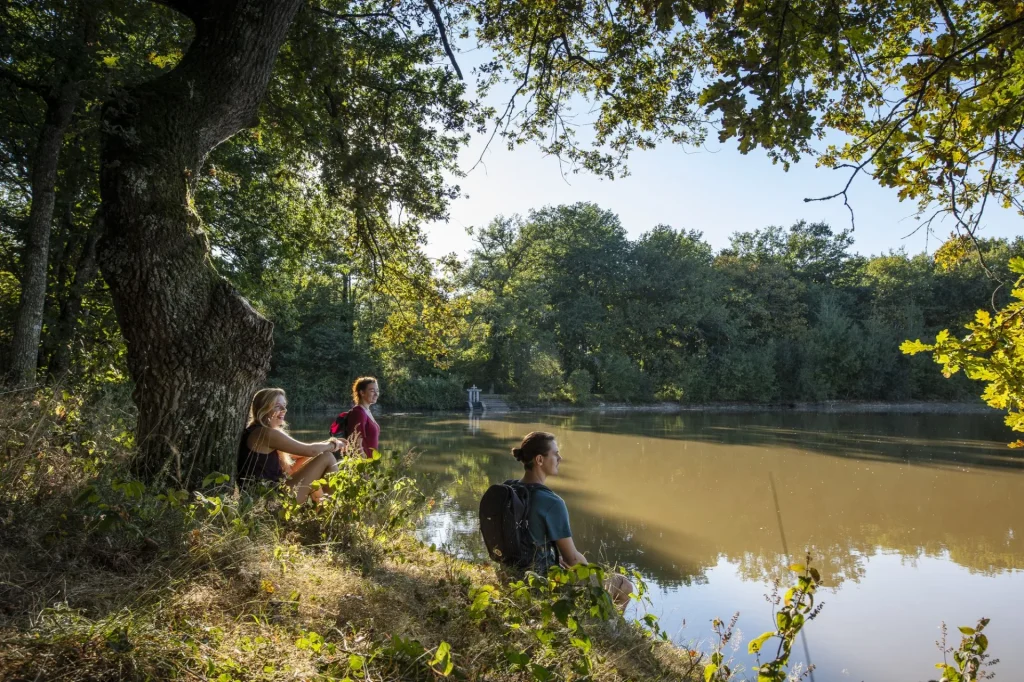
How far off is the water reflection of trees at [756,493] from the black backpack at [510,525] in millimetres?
2568

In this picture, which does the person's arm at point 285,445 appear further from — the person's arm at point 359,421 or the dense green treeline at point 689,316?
the dense green treeline at point 689,316

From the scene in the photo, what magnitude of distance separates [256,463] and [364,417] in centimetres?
164

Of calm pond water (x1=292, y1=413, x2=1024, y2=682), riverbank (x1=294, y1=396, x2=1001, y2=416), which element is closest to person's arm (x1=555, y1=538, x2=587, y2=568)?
calm pond water (x1=292, y1=413, x2=1024, y2=682)

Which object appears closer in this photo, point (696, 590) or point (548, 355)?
point (696, 590)

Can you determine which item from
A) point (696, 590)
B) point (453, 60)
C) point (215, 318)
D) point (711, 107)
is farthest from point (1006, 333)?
point (696, 590)

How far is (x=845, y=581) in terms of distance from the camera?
6395mm

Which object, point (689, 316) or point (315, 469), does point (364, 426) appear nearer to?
point (315, 469)

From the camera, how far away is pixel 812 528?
8336 mm

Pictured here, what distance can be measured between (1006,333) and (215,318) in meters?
3.65

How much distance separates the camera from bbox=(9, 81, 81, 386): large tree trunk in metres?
5.43

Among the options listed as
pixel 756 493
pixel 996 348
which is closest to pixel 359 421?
pixel 996 348

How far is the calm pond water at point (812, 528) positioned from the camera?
532 centimetres

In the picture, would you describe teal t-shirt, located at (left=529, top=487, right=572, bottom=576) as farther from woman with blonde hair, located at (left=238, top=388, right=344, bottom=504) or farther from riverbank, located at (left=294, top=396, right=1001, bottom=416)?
riverbank, located at (left=294, top=396, right=1001, bottom=416)

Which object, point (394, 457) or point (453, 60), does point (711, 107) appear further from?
point (394, 457)
